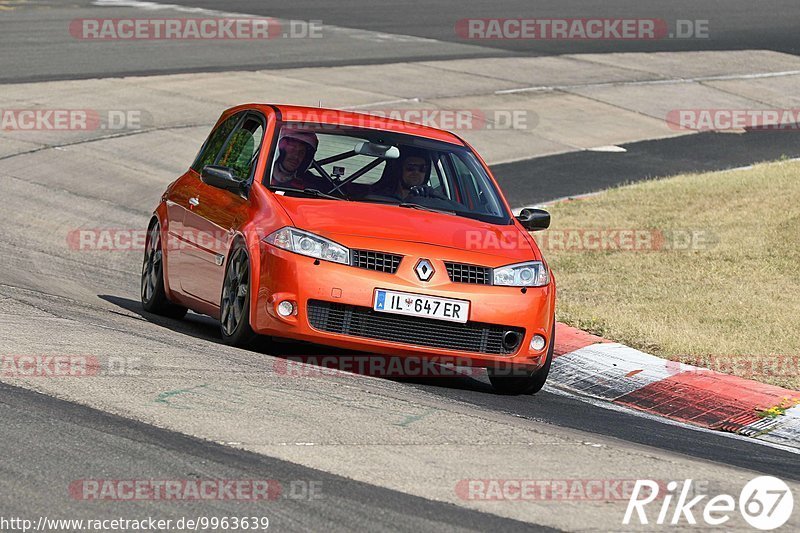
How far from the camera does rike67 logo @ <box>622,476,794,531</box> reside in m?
5.65

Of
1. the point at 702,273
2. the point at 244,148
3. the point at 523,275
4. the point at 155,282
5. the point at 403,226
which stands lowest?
the point at 702,273

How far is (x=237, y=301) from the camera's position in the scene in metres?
8.88

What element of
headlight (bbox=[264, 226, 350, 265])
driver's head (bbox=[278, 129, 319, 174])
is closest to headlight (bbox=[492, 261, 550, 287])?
headlight (bbox=[264, 226, 350, 265])

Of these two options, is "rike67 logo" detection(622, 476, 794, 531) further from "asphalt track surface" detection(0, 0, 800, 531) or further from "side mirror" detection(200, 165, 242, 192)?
"side mirror" detection(200, 165, 242, 192)

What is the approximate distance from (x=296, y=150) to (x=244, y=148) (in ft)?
2.07

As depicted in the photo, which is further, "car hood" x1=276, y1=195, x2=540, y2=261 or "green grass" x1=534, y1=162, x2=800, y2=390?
"green grass" x1=534, y1=162, x2=800, y2=390

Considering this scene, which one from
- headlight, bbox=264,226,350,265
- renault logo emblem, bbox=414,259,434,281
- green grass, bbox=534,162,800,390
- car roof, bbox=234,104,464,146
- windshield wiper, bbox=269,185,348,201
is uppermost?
car roof, bbox=234,104,464,146

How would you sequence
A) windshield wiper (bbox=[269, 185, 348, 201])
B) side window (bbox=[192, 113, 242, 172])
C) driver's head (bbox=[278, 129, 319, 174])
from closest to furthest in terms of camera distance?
windshield wiper (bbox=[269, 185, 348, 201]), driver's head (bbox=[278, 129, 319, 174]), side window (bbox=[192, 113, 242, 172])

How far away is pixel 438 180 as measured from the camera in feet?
32.1

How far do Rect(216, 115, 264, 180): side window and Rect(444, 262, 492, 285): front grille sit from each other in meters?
1.77

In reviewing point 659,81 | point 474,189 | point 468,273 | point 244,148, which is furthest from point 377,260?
point 659,81

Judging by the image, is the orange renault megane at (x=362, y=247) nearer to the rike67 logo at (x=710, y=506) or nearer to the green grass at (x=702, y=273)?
the green grass at (x=702, y=273)

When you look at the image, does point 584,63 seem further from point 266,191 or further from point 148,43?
point 266,191

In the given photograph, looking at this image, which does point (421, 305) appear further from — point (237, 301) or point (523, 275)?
point (237, 301)
